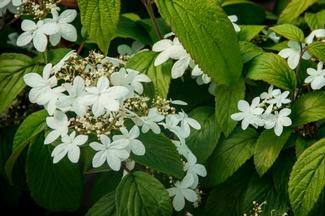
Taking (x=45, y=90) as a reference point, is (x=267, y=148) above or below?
below

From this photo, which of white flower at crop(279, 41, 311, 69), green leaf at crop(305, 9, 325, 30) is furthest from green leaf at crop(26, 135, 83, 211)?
green leaf at crop(305, 9, 325, 30)

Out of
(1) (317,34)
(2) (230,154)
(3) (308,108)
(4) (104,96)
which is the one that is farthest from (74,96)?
(1) (317,34)

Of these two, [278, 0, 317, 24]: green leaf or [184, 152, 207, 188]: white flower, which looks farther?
[278, 0, 317, 24]: green leaf

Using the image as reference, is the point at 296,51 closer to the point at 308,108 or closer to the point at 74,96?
the point at 308,108

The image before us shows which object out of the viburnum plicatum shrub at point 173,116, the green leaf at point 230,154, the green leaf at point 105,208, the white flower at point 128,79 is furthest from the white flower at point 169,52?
the green leaf at point 105,208

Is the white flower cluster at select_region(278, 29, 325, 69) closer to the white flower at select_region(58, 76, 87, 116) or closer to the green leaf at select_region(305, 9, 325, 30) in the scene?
the green leaf at select_region(305, 9, 325, 30)

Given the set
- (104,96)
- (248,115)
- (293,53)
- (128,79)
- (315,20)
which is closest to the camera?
(104,96)

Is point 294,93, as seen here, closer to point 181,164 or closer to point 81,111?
point 181,164
